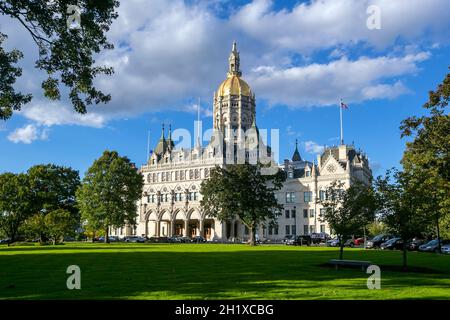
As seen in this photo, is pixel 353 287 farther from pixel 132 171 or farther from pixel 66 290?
pixel 132 171

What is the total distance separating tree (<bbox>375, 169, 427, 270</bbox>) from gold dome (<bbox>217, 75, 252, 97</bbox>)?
338 feet

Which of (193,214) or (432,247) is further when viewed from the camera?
(193,214)

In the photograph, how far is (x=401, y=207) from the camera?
25.8 m

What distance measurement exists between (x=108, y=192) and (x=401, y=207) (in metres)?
51.5

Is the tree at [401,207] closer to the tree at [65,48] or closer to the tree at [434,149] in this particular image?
the tree at [434,149]

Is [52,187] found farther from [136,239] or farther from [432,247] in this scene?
[432,247]

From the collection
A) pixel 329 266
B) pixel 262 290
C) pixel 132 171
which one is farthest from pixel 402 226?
pixel 132 171

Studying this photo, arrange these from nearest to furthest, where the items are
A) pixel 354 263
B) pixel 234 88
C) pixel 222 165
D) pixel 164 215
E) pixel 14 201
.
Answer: pixel 354 263
pixel 14 201
pixel 222 165
pixel 164 215
pixel 234 88

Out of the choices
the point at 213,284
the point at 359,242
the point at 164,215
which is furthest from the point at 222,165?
the point at 213,284

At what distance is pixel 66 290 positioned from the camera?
15.0m

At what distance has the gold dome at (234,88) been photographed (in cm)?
12838

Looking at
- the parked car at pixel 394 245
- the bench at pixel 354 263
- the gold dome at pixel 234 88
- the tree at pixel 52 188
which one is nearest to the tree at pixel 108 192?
the tree at pixel 52 188
